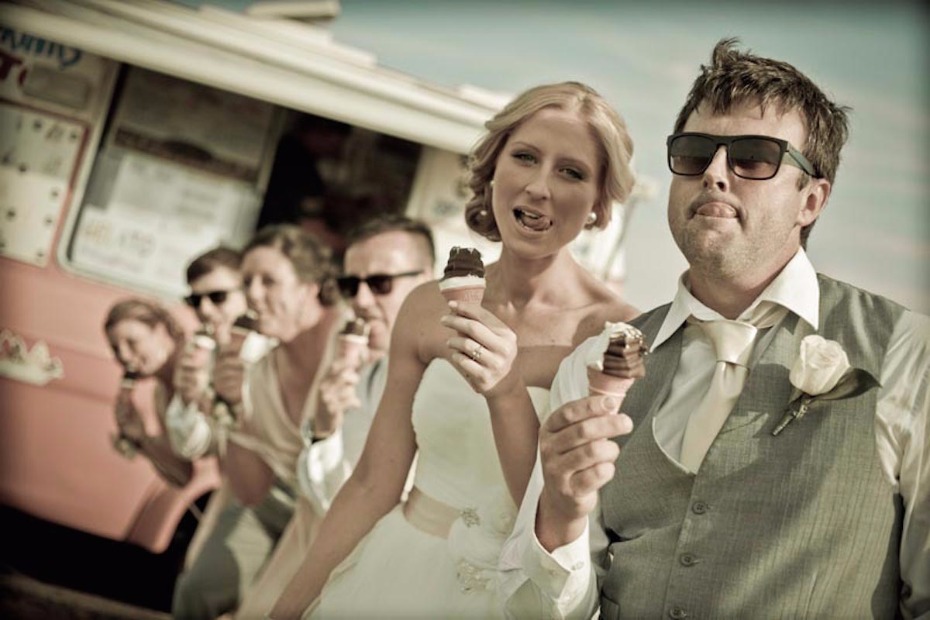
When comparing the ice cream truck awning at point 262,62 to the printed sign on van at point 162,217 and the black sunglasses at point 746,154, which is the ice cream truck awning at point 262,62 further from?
the black sunglasses at point 746,154

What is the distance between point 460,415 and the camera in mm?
2701

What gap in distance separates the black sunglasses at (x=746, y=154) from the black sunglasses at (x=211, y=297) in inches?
104

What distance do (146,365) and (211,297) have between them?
433mm

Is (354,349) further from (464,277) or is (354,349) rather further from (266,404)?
(464,277)

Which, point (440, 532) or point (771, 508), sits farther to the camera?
point (440, 532)

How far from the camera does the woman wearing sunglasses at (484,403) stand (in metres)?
2.60

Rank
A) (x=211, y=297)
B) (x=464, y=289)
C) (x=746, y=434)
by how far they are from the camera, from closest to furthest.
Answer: (x=746, y=434)
(x=464, y=289)
(x=211, y=297)

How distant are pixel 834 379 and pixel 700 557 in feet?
1.52

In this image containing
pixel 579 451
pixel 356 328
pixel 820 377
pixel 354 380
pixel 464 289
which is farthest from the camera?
pixel 356 328

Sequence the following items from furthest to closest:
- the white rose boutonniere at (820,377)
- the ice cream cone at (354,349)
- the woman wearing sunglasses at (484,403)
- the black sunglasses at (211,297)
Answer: the black sunglasses at (211,297)
the ice cream cone at (354,349)
the woman wearing sunglasses at (484,403)
the white rose boutonniere at (820,377)

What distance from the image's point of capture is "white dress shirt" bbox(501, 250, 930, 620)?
2066mm

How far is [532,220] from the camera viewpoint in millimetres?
2643

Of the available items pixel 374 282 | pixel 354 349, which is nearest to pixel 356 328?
pixel 354 349

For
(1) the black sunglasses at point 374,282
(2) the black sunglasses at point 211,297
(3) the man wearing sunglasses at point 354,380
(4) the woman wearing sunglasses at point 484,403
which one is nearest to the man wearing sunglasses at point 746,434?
(4) the woman wearing sunglasses at point 484,403
